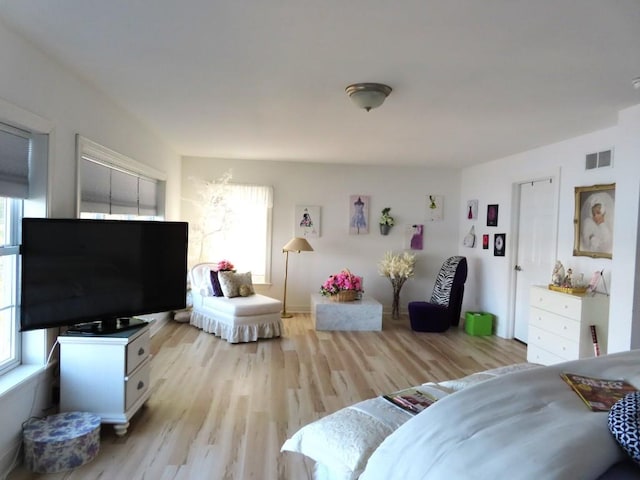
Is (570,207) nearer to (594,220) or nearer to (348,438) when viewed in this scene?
(594,220)

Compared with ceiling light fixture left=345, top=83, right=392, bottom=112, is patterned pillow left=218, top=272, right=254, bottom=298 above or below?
below

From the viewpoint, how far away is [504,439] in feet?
3.66

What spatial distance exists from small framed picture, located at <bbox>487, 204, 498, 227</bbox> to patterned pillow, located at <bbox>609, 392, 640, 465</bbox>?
471 cm

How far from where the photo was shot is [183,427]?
110 inches

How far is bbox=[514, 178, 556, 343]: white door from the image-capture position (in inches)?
183

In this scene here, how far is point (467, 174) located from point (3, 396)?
624cm

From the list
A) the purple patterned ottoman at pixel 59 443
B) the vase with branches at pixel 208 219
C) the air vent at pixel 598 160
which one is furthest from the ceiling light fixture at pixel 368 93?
the vase with branches at pixel 208 219

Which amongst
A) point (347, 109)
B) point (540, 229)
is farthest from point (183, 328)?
point (540, 229)

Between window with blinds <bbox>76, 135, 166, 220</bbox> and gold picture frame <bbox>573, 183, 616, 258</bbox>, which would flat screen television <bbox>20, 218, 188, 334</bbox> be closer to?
window with blinds <bbox>76, 135, 166, 220</bbox>

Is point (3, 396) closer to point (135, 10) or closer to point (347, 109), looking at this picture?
point (135, 10)

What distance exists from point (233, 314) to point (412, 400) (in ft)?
10.9

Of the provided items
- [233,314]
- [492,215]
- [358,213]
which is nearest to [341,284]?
[358,213]

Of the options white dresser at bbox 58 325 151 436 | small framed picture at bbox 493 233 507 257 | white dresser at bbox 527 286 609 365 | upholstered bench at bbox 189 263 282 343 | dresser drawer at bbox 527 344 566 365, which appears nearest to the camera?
white dresser at bbox 58 325 151 436

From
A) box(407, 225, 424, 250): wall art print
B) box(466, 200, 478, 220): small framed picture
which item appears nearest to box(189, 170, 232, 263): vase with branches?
box(407, 225, 424, 250): wall art print
